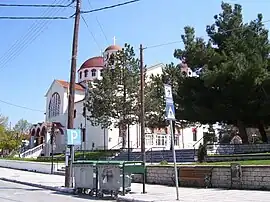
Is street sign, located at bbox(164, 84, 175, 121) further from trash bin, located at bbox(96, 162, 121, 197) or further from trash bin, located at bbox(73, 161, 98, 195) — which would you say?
trash bin, located at bbox(73, 161, 98, 195)

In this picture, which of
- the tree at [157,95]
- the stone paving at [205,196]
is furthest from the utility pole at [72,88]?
the tree at [157,95]

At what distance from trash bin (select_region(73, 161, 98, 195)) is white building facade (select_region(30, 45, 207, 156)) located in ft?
119

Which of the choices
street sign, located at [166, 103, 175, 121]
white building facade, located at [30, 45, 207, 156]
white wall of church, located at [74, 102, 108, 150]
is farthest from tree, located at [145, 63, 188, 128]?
street sign, located at [166, 103, 175, 121]

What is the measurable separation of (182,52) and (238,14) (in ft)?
20.8

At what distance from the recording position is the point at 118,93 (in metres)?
44.9

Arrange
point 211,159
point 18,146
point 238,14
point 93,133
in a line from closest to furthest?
1. point 211,159
2. point 238,14
3. point 93,133
4. point 18,146

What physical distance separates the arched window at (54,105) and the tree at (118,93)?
28.5 m

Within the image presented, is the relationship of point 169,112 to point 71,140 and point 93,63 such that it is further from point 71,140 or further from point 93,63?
point 93,63

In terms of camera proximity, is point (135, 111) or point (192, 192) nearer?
point (192, 192)

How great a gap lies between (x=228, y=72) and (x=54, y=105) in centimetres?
4727

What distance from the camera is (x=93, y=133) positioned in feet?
202

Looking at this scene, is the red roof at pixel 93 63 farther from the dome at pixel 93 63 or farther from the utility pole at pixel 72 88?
the utility pole at pixel 72 88

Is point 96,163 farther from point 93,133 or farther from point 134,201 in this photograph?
point 93,133

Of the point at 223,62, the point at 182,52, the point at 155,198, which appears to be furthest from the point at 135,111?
the point at 155,198
